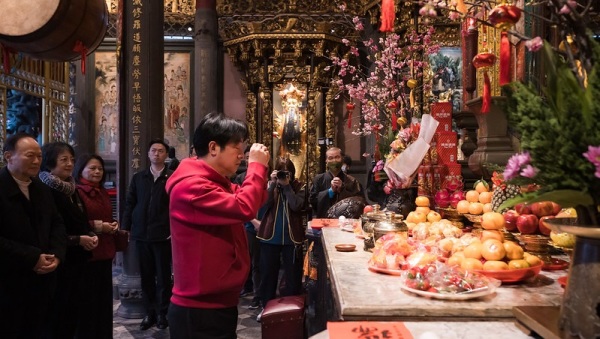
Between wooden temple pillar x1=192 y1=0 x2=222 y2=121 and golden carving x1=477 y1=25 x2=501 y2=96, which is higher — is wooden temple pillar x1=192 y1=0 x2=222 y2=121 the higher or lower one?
the higher one

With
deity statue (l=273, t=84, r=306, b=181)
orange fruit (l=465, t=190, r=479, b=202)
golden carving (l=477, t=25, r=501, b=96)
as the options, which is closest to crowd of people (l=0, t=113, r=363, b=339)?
orange fruit (l=465, t=190, r=479, b=202)

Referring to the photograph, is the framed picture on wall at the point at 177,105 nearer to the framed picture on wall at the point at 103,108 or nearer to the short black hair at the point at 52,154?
the framed picture on wall at the point at 103,108

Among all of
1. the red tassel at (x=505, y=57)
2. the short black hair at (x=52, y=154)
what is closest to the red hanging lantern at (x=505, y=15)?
the red tassel at (x=505, y=57)

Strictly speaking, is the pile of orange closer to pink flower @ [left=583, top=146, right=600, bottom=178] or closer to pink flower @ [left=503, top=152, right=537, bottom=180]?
pink flower @ [left=503, top=152, right=537, bottom=180]

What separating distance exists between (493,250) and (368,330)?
61 cm

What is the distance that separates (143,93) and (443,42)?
5388 millimetres

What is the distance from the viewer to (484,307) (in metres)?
1.40

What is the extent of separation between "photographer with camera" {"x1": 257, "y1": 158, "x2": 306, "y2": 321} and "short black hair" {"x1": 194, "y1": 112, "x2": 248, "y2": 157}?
8.42 feet

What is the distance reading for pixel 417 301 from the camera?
1.45 meters

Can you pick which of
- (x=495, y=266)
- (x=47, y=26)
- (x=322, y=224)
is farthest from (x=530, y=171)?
(x=47, y=26)

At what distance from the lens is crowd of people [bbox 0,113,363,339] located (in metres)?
1.89

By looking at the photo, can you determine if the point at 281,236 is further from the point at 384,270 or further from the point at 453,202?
the point at 384,270

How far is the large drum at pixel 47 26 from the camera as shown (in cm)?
261

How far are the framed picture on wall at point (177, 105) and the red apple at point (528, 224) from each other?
8110mm
